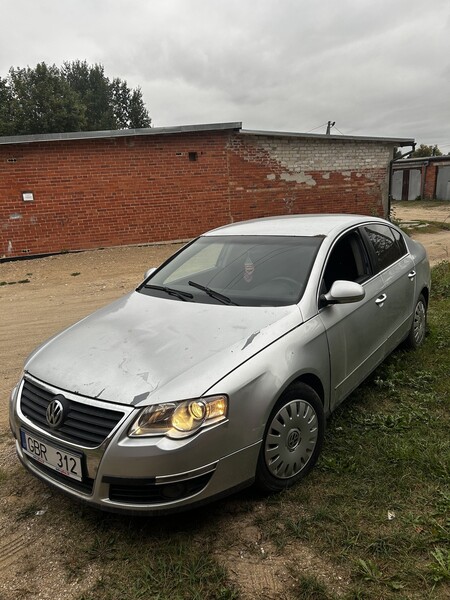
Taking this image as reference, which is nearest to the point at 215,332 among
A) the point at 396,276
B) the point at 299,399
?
Result: the point at 299,399

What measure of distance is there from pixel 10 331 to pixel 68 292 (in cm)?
227

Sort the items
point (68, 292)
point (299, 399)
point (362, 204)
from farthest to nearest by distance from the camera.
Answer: point (362, 204)
point (68, 292)
point (299, 399)

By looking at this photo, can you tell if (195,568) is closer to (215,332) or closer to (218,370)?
(218,370)

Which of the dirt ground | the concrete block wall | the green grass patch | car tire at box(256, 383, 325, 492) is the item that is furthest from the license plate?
the concrete block wall

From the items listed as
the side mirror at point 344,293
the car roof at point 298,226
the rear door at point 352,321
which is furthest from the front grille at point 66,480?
the car roof at point 298,226

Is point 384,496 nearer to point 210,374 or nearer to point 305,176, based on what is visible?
point 210,374

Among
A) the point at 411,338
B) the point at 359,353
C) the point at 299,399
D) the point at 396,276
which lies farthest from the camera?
the point at 411,338

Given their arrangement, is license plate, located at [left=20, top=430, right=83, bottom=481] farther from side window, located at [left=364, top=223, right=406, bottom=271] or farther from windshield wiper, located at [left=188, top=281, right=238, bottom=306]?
side window, located at [left=364, top=223, right=406, bottom=271]

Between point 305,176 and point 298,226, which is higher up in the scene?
point 305,176

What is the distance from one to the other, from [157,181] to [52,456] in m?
10.3

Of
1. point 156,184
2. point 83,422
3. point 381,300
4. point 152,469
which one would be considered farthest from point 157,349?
point 156,184

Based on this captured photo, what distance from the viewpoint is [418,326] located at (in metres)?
4.45

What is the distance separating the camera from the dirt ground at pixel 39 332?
81.6 inches

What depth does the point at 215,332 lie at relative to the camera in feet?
8.21
